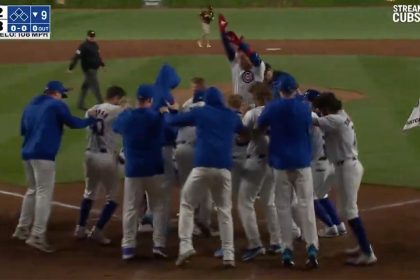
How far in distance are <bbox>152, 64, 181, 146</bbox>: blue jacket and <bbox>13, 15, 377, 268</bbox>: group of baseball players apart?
14mm

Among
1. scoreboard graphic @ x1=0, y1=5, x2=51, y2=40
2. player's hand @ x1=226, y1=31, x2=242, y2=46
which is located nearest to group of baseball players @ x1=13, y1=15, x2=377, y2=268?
player's hand @ x1=226, y1=31, x2=242, y2=46

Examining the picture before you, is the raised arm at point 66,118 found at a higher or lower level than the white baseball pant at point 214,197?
higher

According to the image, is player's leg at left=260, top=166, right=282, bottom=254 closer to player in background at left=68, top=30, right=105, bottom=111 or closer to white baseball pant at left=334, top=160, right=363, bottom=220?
white baseball pant at left=334, top=160, right=363, bottom=220

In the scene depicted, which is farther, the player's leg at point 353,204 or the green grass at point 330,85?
the green grass at point 330,85

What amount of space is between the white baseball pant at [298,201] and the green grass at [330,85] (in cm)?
466

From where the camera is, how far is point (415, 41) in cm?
3559

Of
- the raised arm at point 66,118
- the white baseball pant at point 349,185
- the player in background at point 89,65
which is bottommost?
the white baseball pant at point 349,185

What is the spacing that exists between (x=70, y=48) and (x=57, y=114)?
82.4 feet

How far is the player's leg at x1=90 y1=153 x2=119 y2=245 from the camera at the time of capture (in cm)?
978

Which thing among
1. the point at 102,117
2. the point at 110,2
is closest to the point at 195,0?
the point at 110,2

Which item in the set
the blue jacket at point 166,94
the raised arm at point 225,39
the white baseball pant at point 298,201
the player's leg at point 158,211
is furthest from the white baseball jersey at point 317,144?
the raised arm at point 225,39

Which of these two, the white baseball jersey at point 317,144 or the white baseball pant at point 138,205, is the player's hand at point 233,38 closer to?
the white baseball jersey at point 317,144

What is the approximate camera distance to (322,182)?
9977 millimetres

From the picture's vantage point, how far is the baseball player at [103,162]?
32.2 ft
